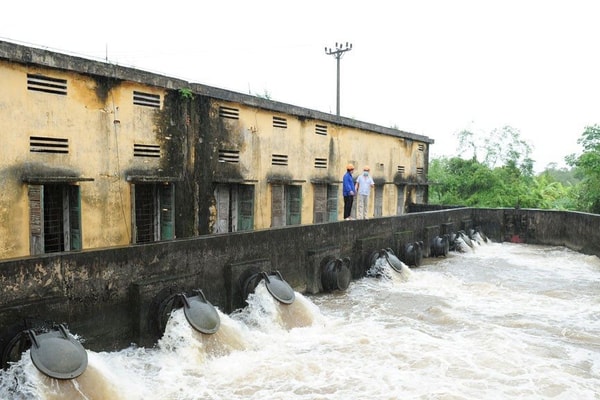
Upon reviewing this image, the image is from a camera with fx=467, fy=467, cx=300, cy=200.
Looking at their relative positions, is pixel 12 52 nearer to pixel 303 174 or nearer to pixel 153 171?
pixel 153 171

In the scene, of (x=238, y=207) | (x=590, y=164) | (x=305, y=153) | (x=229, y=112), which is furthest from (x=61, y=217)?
(x=590, y=164)

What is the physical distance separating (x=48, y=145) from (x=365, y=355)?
6096 mm

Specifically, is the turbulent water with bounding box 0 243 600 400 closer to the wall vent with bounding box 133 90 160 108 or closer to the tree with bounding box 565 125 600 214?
the wall vent with bounding box 133 90 160 108

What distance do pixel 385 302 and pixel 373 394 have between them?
3.90 meters

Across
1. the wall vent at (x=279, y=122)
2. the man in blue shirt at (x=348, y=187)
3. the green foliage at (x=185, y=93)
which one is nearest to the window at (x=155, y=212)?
the green foliage at (x=185, y=93)

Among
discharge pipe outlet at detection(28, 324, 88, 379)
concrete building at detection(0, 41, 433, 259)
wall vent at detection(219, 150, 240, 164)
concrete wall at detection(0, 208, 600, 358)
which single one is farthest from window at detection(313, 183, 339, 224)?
discharge pipe outlet at detection(28, 324, 88, 379)

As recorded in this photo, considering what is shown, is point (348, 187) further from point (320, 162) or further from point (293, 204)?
point (320, 162)

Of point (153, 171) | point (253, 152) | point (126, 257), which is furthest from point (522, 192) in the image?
point (126, 257)

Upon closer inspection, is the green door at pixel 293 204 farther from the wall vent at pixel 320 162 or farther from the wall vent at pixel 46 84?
the wall vent at pixel 46 84

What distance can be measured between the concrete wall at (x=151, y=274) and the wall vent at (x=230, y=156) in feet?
9.13

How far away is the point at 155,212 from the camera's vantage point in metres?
9.79

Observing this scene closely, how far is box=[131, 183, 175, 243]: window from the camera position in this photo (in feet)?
31.5

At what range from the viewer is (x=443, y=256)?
47.3 feet

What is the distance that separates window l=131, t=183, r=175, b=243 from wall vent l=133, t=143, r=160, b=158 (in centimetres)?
63
